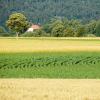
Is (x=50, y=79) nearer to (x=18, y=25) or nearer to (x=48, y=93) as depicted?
(x=48, y=93)

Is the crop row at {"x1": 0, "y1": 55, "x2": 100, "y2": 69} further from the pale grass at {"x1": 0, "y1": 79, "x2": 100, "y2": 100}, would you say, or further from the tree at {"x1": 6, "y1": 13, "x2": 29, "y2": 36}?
the tree at {"x1": 6, "y1": 13, "x2": 29, "y2": 36}

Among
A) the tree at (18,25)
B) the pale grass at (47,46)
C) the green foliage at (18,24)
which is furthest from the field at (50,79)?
the green foliage at (18,24)

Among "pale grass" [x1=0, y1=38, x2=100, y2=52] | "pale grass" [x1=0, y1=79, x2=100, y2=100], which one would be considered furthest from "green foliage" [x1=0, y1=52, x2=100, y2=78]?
"pale grass" [x1=0, y1=38, x2=100, y2=52]

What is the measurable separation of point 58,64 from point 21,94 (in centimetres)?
1902

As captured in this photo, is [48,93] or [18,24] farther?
[18,24]

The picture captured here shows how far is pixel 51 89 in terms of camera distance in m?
17.8

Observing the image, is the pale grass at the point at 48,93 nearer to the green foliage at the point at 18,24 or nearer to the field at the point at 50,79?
the field at the point at 50,79

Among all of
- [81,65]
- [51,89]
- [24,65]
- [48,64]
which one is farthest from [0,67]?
[51,89]

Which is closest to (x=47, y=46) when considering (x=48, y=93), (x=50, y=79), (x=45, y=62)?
(x=45, y=62)

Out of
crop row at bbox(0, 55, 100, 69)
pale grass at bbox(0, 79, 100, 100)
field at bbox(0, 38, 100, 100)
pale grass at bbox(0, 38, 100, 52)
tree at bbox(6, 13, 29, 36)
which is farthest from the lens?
tree at bbox(6, 13, 29, 36)

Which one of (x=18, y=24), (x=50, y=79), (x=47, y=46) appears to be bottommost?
(x=18, y=24)

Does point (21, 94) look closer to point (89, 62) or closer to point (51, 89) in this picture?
point (51, 89)

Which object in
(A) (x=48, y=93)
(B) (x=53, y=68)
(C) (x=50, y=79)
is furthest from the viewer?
(B) (x=53, y=68)

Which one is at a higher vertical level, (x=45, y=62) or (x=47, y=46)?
(x=45, y=62)
